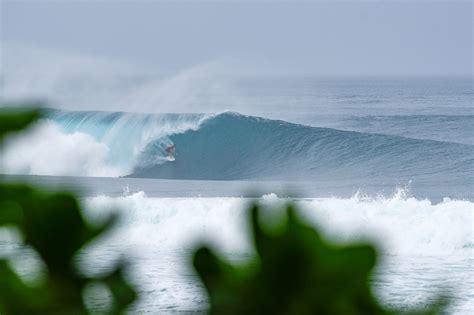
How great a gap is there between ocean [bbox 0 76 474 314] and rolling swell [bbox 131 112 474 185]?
3 centimetres

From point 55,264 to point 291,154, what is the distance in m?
18.5

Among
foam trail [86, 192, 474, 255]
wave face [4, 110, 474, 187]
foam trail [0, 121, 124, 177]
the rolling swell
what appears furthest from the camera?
the rolling swell

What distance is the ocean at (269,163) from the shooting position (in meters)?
10.5

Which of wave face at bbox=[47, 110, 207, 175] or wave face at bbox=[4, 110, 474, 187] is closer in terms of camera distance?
wave face at bbox=[4, 110, 474, 187]

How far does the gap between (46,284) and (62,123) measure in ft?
67.4

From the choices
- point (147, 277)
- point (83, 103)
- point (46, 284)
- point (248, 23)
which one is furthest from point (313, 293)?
point (248, 23)

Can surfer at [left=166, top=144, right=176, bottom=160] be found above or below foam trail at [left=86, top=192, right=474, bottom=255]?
above

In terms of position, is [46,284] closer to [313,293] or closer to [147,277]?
[313,293]

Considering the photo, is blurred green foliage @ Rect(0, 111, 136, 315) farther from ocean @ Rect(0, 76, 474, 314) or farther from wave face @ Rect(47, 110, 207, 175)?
wave face @ Rect(47, 110, 207, 175)

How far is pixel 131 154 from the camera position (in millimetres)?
18172

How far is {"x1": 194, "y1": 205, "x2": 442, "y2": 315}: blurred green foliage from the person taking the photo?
0.59ft

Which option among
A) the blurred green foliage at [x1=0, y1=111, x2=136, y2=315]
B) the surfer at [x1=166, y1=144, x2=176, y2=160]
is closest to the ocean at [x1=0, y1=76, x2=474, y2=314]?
the surfer at [x1=166, y1=144, x2=176, y2=160]

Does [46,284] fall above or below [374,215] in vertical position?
above

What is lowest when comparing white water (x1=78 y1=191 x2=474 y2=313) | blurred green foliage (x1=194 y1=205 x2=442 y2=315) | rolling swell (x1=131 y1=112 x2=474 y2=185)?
white water (x1=78 y1=191 x2=474 y2=313)
